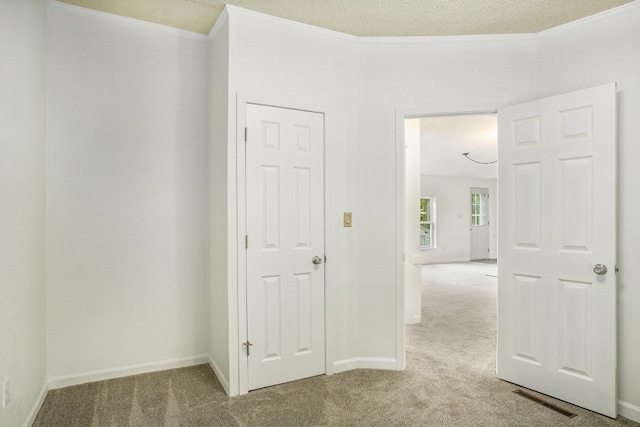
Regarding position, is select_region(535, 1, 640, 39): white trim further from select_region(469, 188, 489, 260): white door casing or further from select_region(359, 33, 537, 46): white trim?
select_region(469, 188, 489, 260): white door casing

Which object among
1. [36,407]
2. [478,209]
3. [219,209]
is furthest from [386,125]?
[478,209]

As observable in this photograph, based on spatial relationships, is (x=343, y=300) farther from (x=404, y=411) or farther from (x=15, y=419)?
(x=15, y=419)

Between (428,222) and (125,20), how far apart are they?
9.33 meters

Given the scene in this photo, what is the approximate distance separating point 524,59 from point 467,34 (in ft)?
1.60

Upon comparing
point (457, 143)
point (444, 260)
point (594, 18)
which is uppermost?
point (594, 18)

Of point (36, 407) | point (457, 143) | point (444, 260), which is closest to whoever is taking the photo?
point (36, 407)

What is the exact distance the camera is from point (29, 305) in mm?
2252

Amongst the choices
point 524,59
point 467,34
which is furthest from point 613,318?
point 467,34

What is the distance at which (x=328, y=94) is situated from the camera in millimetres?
3004

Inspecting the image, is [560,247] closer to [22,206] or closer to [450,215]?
[22,206]

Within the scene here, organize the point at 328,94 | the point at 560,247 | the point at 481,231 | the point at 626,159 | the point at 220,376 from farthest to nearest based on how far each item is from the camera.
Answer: the point at 481,231
the point at 328,94
the point at 220,376
the point at 560,247
the point at 626,159

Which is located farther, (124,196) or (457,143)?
(457,143)

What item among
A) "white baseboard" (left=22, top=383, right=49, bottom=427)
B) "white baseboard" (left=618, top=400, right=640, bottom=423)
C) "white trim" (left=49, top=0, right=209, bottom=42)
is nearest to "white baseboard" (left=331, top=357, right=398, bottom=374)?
"white baseboard" (left=618, top=400, right=640, bottom=423)

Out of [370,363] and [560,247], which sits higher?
[560,247]
